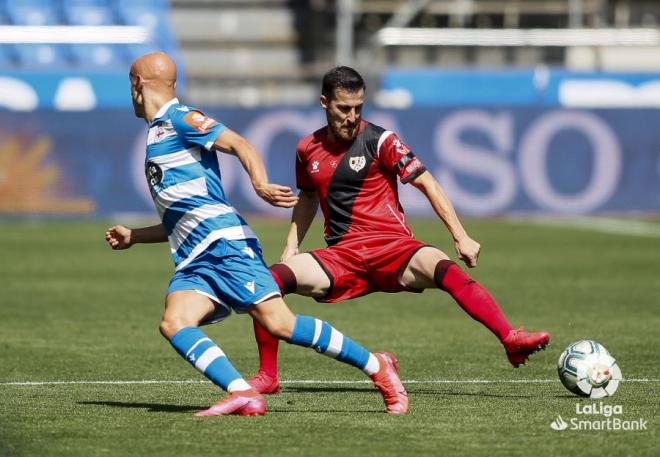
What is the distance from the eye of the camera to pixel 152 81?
259 inches

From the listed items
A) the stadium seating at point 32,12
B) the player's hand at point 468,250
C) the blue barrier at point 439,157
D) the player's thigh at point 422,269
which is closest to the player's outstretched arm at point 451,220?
the player's hand at point 468,250

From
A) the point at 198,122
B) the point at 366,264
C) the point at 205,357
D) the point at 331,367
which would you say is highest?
the point at 198,122

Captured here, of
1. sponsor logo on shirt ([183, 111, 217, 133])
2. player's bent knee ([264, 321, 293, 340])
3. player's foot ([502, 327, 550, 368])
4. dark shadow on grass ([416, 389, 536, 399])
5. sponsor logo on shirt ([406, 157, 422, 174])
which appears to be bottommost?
dark shadow on grass ([416, 389, 536, 399])

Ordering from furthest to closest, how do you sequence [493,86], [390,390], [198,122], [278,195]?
[493,86] → [390,390] → [198,122] → [278,195]

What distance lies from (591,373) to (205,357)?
85.3 inches

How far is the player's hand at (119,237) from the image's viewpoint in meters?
7.05

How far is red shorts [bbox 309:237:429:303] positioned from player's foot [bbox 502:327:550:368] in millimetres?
703

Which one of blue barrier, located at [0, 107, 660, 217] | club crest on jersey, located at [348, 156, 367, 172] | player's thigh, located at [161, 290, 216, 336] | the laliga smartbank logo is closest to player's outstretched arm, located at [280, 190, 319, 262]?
club crest on jersey, located at [348, 156, 367, 172]

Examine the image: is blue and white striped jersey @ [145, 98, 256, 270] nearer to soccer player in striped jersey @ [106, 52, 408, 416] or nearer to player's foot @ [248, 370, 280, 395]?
soccer player in striped jersey @ [106, 52, 408, 416]

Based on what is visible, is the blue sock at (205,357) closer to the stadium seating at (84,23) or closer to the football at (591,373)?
the football at (591,373)

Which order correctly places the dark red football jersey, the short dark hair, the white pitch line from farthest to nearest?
the white pitch line, the dark red football jersey, the short dark hair

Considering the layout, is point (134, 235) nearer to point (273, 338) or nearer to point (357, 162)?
point (273, 338)

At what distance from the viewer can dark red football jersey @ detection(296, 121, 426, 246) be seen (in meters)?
7.57

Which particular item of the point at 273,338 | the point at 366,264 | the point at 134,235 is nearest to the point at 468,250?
the point at 366,264
